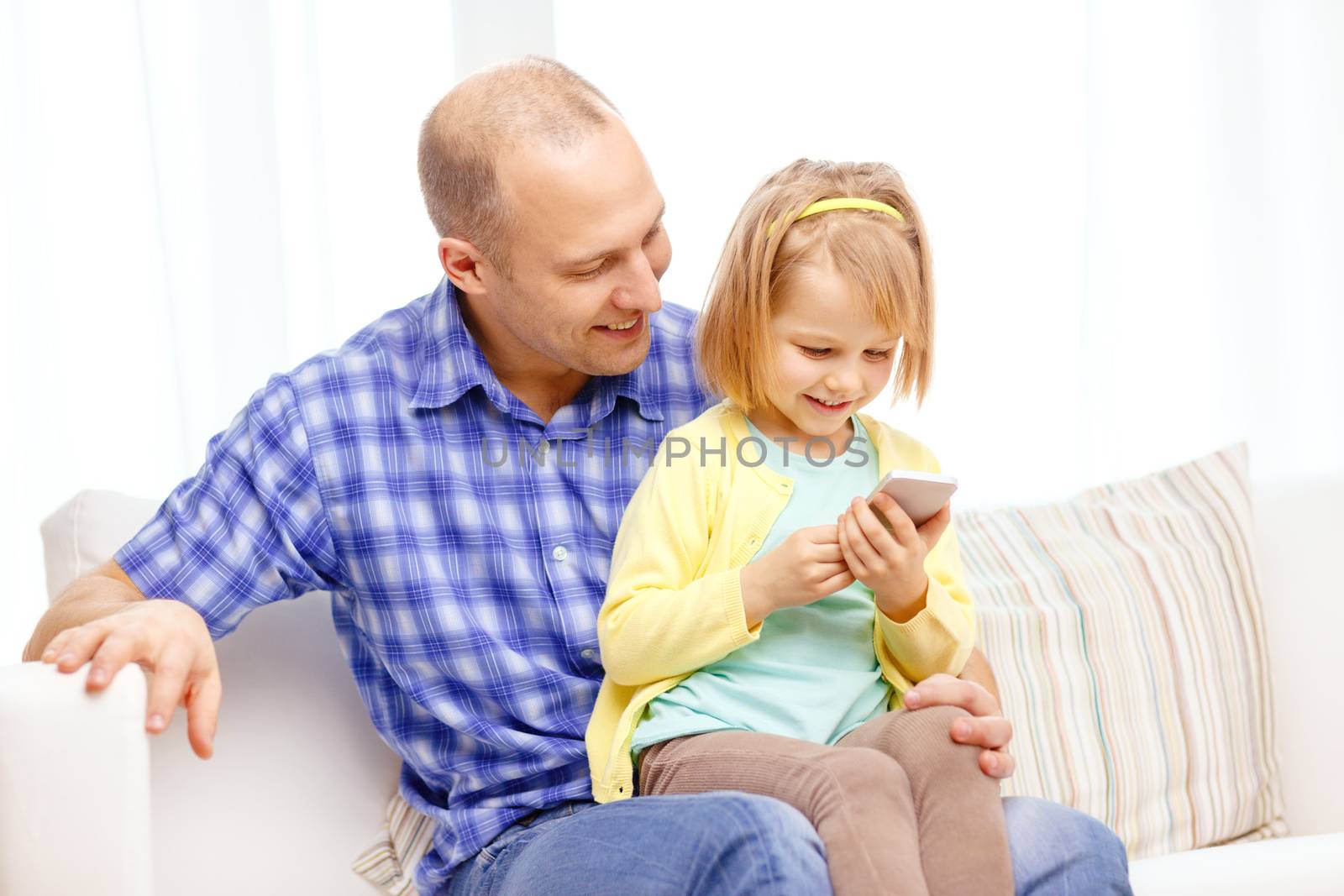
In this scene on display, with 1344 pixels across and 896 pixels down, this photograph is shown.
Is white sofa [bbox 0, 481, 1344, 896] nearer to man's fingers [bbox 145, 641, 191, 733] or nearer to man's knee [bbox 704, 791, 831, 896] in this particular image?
man's fingers [bbox 145, 641, 191, 733]

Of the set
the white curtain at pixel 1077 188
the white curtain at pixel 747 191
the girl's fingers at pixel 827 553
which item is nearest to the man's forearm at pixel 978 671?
the girl's fingers at pixel 827 553

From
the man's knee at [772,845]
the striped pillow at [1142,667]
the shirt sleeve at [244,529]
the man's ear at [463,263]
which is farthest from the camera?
the striped pillow at [1142,667]

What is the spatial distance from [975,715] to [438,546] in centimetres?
66

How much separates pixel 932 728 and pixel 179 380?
182cm

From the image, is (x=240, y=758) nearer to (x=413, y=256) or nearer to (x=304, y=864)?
(x=304, y=864)

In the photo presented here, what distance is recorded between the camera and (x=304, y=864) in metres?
1.58

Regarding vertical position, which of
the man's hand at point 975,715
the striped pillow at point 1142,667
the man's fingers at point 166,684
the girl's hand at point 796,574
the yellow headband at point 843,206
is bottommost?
the striped pillow at point 1142,667

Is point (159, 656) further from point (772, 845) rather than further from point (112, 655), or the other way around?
point (772, 845)

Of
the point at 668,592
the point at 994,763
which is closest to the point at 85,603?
the point at 668,592

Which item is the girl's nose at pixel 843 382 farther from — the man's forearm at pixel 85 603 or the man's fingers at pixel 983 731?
the man's forearm at pixel 85 603

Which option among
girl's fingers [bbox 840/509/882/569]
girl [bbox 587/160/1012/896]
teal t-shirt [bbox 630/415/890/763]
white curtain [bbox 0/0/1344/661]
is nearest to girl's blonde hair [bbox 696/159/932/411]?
girl [bbox 587/160/1012/896]

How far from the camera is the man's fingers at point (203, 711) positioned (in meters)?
1.21

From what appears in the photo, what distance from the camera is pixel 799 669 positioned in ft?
4.40

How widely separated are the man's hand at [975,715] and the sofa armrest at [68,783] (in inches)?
29.3
